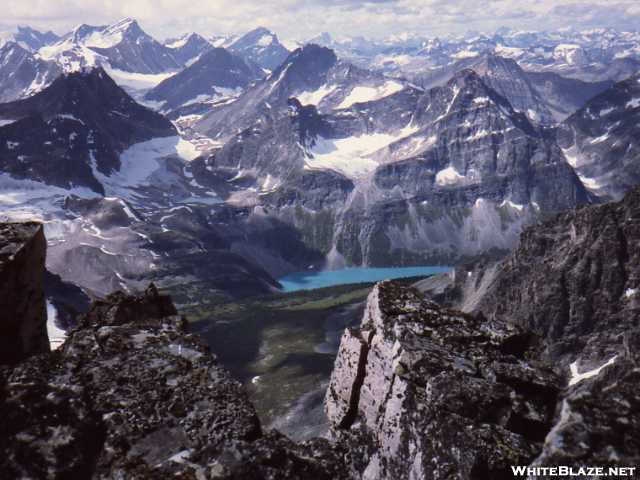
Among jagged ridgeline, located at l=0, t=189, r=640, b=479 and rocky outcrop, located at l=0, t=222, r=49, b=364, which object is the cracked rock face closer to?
jagged ridgeline, located at l=0, t=189, r=640, b=479

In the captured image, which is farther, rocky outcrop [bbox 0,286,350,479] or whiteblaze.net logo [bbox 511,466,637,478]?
rocky outcrop [bbox 0,286,350,479]

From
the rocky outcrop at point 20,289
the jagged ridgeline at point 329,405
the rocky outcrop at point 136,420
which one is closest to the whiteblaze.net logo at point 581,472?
the jagged ridgeline at point 329,405

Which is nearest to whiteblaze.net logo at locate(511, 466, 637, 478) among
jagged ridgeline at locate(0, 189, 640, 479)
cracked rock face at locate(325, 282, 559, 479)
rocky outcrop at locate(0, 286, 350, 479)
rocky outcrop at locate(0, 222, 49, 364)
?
jagged ridgeline at locate(0, 189, 640, 479)

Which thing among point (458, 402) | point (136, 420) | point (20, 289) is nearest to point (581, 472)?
point (458, 402)

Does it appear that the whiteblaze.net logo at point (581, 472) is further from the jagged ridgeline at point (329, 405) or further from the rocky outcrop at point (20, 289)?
the rocky outcrop at point (20, 289)

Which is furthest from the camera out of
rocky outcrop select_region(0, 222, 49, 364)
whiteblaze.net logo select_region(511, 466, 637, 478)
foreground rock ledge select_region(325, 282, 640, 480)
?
rocky outcrop select_region(0, 222, 49, 364)

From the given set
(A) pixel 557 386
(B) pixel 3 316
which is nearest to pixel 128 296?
(B) pixel 3 316

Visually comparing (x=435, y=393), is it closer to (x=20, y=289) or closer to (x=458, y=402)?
(x=458, y=402)
